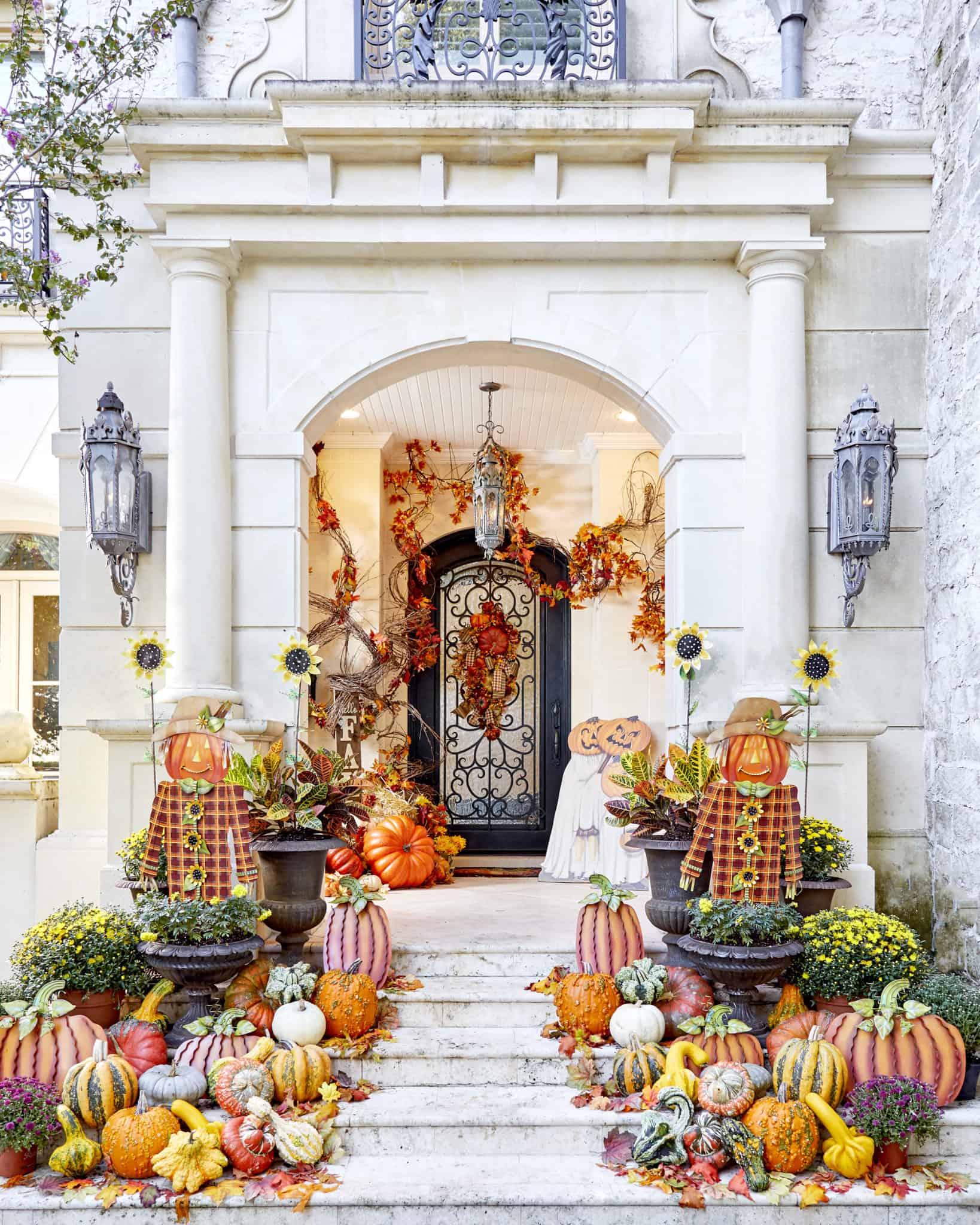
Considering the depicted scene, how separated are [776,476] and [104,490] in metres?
3.28

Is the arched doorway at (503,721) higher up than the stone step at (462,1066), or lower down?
higher up

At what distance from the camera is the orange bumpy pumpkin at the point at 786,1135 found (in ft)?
12.1

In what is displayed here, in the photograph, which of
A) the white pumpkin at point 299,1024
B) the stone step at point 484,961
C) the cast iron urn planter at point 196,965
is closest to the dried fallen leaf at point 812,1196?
the stone step at point 484,961

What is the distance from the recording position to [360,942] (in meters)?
4.65

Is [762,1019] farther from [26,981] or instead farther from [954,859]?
[26,981]

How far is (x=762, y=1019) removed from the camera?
4449 mm

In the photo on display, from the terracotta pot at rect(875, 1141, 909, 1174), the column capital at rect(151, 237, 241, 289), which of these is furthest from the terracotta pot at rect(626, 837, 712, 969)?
the column capital at rect(151, 237, 241, 289)

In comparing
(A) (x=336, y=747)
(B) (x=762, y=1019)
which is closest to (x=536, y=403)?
(A) (x=336, y=747)

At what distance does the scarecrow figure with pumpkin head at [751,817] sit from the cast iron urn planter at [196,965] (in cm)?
179

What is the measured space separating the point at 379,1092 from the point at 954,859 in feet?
9.38

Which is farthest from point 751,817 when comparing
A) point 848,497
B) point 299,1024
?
point 299,1024

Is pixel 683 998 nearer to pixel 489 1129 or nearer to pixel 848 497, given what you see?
pixel 489 1129

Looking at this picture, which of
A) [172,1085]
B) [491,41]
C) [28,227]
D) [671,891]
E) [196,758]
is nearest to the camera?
[172,1085]

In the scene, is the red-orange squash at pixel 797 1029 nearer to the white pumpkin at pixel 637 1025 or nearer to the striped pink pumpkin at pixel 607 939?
the white pumpkin at pixel 637 1025
